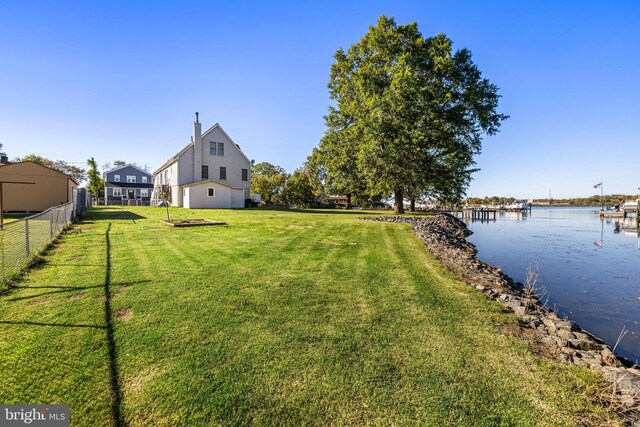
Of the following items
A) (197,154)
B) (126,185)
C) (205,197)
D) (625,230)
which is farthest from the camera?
(126,185)

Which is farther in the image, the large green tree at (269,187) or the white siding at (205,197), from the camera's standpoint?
the large green tree at (269,187)

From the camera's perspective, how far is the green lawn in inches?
103

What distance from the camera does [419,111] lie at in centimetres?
2178

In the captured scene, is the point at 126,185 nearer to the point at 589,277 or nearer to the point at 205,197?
the point at 205,197

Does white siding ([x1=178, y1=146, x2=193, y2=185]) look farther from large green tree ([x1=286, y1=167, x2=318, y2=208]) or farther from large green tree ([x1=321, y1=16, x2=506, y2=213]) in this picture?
large green tree ([x1=286, y1=167, x2=318, y2=208])

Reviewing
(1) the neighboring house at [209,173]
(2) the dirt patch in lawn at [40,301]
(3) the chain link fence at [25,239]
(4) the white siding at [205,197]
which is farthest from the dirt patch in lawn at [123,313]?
(4) the white siding at [205,197]

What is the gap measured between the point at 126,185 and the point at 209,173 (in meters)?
28.1

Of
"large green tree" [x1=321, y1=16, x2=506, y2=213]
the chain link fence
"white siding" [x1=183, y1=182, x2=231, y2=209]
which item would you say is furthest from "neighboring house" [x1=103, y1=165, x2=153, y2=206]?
the chain link fence

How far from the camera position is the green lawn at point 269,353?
103 inches

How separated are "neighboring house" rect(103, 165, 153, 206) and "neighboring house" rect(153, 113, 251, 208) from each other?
65.4 ft

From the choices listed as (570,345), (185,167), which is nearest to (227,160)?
(185,167)

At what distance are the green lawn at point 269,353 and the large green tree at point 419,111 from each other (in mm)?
17814

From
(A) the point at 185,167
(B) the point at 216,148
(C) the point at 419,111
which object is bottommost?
(A) the point at 185,167

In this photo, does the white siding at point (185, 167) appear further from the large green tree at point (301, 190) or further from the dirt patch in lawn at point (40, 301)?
the dirt patch in lawn at point (40, 301)
